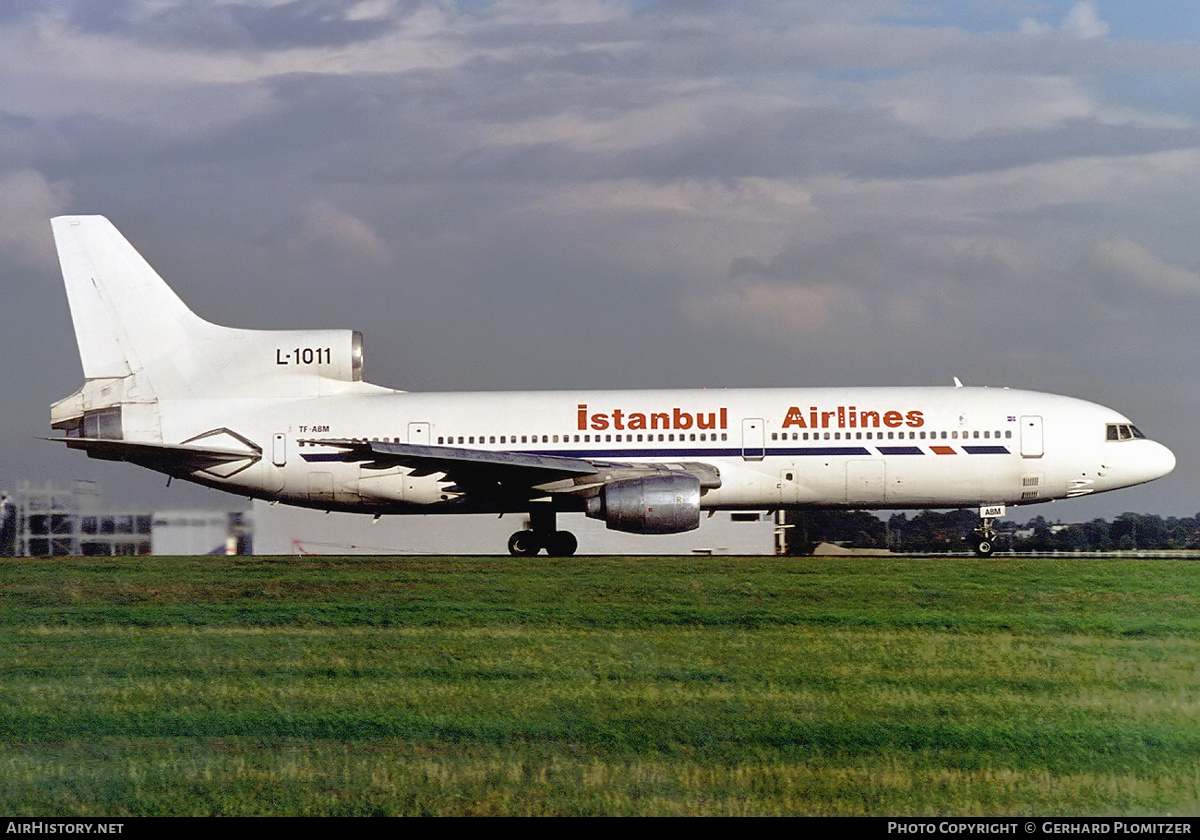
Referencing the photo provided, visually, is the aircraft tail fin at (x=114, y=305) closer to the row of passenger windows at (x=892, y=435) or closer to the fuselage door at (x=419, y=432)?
the fuselage door at (x=419, y=432)

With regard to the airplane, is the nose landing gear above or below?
below

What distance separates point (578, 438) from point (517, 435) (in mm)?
1432

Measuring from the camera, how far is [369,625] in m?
15.4

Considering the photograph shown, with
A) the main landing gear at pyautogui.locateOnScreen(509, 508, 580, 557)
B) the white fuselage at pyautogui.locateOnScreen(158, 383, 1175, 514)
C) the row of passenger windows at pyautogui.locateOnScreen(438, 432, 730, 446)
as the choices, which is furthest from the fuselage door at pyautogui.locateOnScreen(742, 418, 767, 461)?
the main landing gear at pyautogui.locateOnScreen(509, 508, 580, 557)

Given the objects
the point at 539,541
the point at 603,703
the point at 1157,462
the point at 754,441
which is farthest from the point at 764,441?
the point at 603,703

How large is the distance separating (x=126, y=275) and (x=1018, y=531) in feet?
73.6

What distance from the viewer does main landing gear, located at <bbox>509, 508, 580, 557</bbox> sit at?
101 ft

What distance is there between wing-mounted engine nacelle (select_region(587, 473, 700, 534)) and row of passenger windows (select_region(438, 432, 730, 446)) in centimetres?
215

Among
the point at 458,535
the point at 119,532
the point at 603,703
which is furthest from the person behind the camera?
the point at 458,535

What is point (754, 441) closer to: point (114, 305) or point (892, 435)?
point (892, 435)

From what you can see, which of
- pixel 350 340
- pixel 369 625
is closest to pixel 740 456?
pixel 350 340

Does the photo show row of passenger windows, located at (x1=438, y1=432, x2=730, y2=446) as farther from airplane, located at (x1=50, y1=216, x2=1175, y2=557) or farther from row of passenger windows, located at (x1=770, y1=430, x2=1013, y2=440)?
row of passenger windows, located at (x1=770, y1=430, x2=1013, y2=440)

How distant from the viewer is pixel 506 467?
93.4ft

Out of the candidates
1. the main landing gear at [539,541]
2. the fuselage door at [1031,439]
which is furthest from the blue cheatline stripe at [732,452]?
the main landing gear at [539,541]
